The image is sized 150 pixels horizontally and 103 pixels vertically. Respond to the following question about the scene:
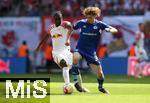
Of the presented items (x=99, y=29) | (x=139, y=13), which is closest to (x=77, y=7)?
(x=139, y=13)

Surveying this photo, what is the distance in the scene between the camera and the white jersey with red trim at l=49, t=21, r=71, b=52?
17.8 meters

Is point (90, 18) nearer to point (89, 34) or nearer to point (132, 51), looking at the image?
point (89, 34)

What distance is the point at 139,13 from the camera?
3550 cm

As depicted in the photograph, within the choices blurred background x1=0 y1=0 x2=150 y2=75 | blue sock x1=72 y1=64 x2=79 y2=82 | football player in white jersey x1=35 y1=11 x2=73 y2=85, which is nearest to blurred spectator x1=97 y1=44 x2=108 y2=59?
blurred background x1=0 y1=0 x2=150 y2=75

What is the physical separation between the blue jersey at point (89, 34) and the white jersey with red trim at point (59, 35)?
42 cm

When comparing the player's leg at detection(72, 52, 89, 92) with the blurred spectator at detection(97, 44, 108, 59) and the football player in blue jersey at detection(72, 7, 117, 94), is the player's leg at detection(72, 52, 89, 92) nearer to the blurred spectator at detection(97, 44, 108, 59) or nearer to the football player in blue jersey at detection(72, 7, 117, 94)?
the football player in blue jersey at detection(72, 7, 117, 94)

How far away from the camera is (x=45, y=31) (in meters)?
36.6

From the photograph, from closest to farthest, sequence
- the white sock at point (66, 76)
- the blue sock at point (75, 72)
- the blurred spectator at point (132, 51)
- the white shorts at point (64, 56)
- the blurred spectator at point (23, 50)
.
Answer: the white sock at point (66, 76) → the white shorts at point (64, 56) → the blue sock at point (75, 72) → the blurred spectator at point (132, 51) → the blurred spectator at point (23, 50)

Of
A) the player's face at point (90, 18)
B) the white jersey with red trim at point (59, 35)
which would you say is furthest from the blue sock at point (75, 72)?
the player's face at point (90, 18)

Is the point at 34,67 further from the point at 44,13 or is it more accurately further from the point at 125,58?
the point at 125,58

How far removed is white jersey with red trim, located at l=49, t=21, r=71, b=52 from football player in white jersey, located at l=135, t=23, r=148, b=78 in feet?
35.9

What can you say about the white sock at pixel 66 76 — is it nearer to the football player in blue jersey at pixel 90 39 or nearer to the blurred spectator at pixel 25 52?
the football player in blue jersey at pixel 90 39

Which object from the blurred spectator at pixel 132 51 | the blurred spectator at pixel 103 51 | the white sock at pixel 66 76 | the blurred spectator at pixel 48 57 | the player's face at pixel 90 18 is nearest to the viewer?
the white sock at pixel 66 76

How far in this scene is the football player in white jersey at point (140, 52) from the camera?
→ 93.6ft
